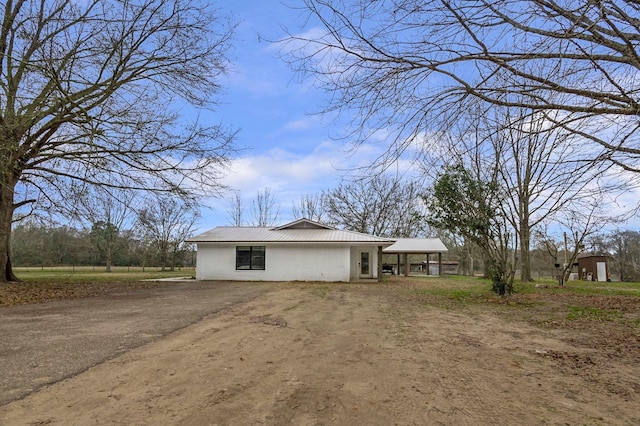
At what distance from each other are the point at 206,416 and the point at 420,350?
3.22 meters

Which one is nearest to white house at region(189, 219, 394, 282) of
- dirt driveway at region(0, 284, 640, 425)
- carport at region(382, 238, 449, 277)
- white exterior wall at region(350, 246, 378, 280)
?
white exterior wall at region(350, 246, 378, 280)

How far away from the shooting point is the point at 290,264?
20688mm

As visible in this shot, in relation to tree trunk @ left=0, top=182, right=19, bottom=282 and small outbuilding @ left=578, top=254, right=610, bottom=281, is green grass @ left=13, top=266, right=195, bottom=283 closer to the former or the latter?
tree trunk @ left=0, top=182, right=19, bottom=282

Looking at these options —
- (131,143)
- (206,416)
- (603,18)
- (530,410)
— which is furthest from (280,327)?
(131,143)

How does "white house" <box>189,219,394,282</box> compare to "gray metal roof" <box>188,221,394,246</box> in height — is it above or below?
below

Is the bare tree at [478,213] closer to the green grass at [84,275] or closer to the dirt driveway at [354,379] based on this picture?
the dirt driveway at [354,379]

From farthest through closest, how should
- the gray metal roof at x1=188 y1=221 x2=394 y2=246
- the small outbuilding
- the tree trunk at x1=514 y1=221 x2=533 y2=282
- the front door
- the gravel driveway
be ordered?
the small outbuilding → the front door → the gray metal roof at x1=188 y1=221 x2=394 y2=246 → the tree trunk at x1=514 y1=221 x2=533 y2=282 → the gravel driveway

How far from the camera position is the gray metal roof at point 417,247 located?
28.8 metres

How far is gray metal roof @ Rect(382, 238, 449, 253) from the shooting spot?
1135 inches

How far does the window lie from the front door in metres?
6.45

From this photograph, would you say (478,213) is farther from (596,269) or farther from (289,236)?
(596,269)

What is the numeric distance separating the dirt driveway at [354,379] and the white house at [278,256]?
521 inches

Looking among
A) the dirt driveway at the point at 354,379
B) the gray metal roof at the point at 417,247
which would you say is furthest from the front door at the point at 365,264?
the dirt driveway at the point at 354,379

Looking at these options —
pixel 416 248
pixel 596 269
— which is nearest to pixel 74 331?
pixel 416 248
